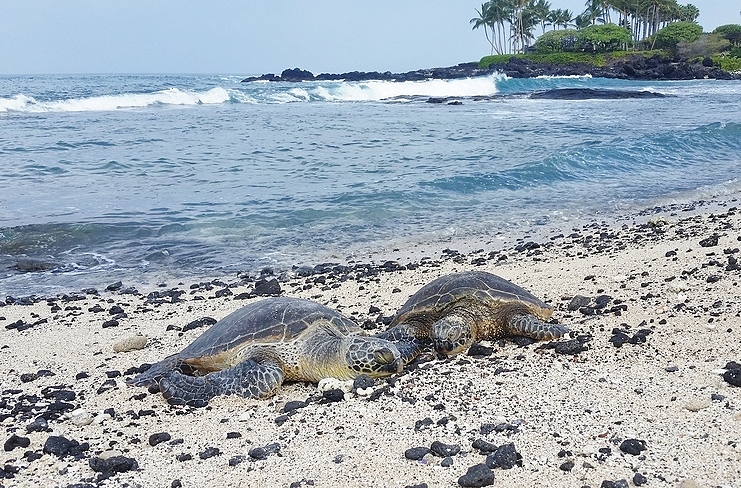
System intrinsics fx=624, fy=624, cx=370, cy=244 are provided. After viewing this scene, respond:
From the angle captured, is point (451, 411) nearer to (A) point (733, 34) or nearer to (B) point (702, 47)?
(B) point (702, 47)

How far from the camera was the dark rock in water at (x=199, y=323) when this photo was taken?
7.49 meters

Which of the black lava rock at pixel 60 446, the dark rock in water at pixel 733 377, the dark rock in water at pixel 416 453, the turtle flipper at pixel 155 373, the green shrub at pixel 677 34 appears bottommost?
the turtle flipper at pixel 155 373

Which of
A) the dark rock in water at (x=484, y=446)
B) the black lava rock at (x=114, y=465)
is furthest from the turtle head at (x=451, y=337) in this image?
the black lava rock at (x=114, y=465)

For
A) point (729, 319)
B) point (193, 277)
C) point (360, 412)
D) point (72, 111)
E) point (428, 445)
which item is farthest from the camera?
point (72, 111)

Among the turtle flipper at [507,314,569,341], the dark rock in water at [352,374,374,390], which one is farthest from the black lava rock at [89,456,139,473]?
the turtle flipper at [507,314,569,341]

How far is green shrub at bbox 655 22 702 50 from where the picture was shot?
83500 mm

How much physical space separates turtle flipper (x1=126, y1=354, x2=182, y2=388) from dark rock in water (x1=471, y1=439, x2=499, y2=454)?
309cm

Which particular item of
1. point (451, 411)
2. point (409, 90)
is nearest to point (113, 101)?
point (409, 90)

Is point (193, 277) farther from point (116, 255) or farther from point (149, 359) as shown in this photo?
point (149, 359)

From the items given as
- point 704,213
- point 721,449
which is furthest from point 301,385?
point 704,213

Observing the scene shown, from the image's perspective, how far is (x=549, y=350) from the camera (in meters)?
5.67

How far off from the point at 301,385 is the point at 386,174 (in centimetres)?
1384

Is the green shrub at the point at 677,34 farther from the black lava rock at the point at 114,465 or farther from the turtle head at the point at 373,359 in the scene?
the black lava rock at the point at 114,465

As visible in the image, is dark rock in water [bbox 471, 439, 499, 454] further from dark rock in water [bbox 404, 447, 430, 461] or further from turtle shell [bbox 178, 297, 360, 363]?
turtle shell [bbox 178, 297, 360, 363]
